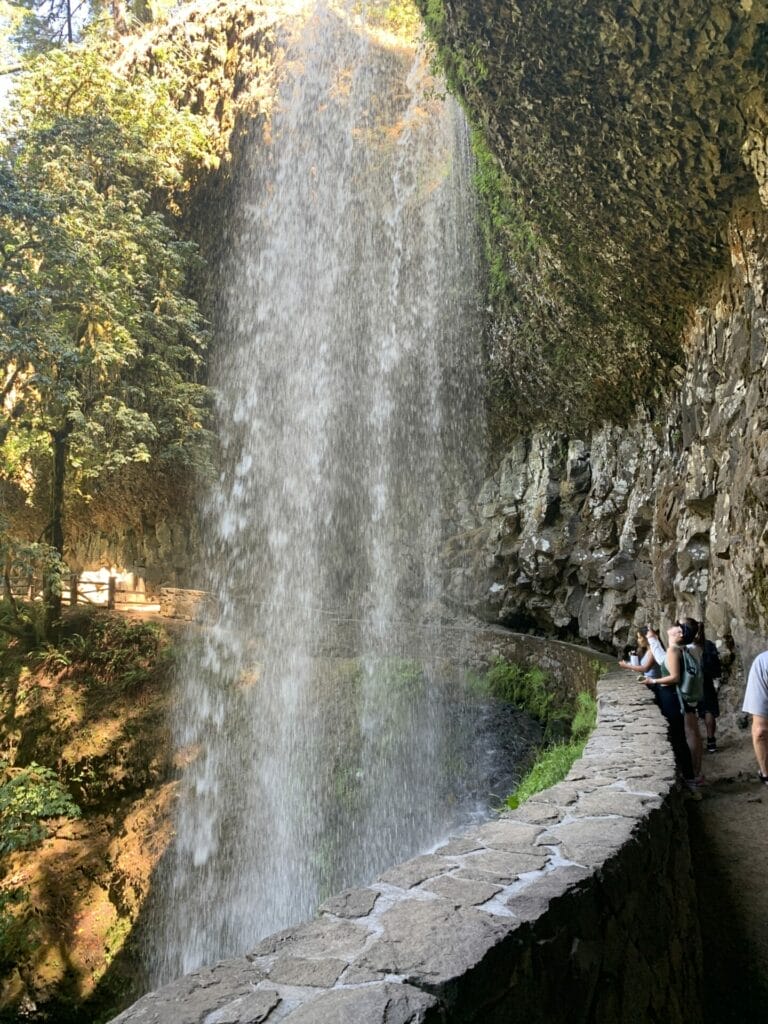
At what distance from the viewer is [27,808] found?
29.6 ft

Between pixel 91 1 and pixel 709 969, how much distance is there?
21941 millimetres

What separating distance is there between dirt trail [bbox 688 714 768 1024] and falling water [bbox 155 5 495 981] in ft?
16.7

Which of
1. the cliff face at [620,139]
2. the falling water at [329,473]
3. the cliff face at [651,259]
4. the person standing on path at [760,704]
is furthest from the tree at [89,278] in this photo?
the person standing on path at [760,704]

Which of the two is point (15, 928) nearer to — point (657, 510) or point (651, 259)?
point (657, 510)

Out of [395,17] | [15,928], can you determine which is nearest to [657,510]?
[15,928]

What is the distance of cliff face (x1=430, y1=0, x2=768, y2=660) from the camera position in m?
5.79

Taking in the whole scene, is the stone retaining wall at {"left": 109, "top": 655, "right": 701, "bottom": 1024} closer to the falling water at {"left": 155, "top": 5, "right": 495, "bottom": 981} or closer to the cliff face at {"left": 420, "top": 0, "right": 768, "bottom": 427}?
the cliff face at {"left": 420, "top": 0, "right": 768, "bottom": 427}

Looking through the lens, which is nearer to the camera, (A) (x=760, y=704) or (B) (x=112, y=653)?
(A) (x=760, y=704)

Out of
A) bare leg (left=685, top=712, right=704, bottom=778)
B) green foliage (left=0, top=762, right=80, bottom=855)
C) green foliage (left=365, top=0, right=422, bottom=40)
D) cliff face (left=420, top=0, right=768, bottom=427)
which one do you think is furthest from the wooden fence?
green foliage (left=365, top=0, right=422, bottom=40)

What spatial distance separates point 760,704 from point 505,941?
3428 mm

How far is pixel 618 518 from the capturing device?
34.6ft

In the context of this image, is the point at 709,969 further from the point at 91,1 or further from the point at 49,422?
the point at 91,1

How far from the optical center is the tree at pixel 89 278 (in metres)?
10.0

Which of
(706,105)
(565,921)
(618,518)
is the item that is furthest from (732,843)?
(618,518)
